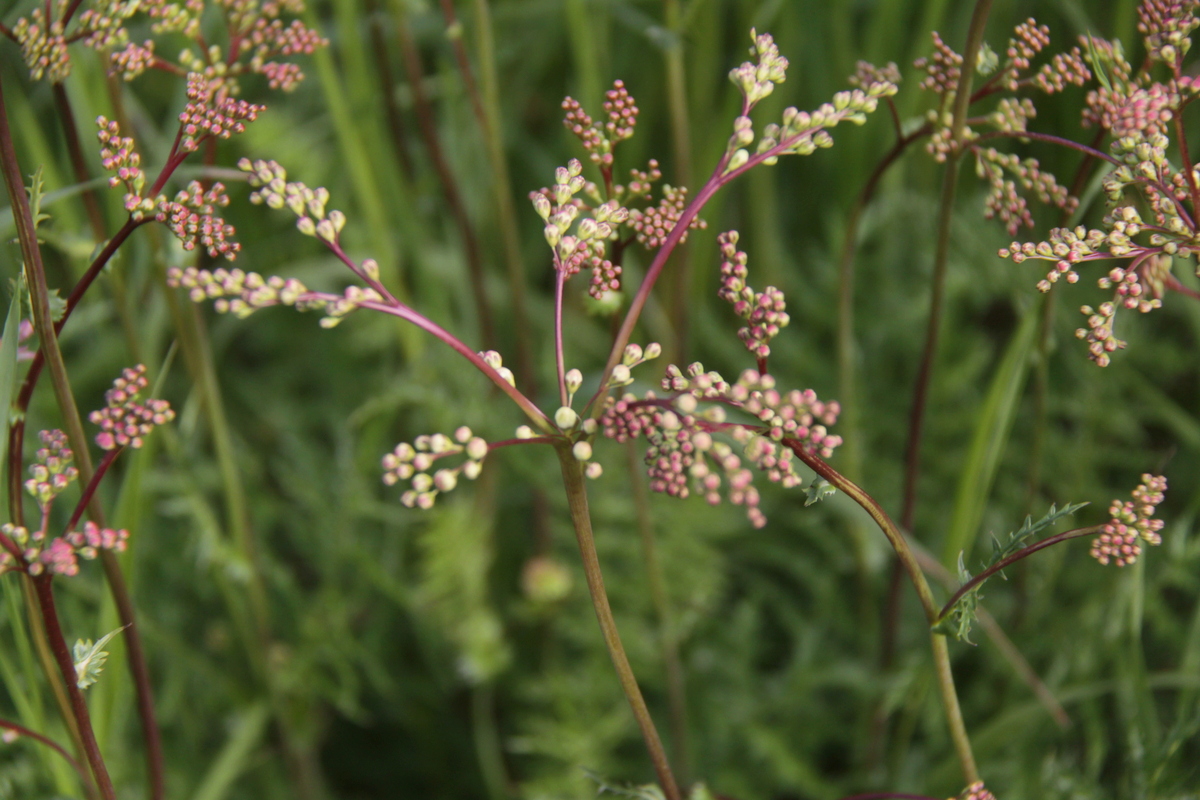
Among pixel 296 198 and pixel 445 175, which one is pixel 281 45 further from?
pixel 445 175

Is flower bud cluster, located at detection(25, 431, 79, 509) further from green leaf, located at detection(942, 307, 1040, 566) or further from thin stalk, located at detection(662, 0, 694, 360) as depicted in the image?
green leaf, located at detection(942, 307, 1040, 566)

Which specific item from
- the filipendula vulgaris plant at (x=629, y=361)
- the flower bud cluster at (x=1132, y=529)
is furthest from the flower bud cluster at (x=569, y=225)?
the flower bud cluster at (x=1132, y=529)

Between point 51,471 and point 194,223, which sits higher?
point 194,223

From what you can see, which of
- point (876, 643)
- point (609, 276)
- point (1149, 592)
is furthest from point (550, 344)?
point (609, 276)

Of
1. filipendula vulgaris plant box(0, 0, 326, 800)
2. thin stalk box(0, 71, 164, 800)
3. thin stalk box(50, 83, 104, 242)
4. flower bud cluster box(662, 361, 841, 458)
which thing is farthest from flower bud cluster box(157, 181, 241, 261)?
thin stalk box(50, 83, 104, 242)

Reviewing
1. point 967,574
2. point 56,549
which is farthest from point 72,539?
point 967,574

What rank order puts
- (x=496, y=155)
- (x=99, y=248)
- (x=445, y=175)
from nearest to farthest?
(x=99, y=248)
(x=496, y=155)
(x=445, y=175)

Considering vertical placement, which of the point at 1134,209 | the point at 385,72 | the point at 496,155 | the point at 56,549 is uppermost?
the point at 385,72
